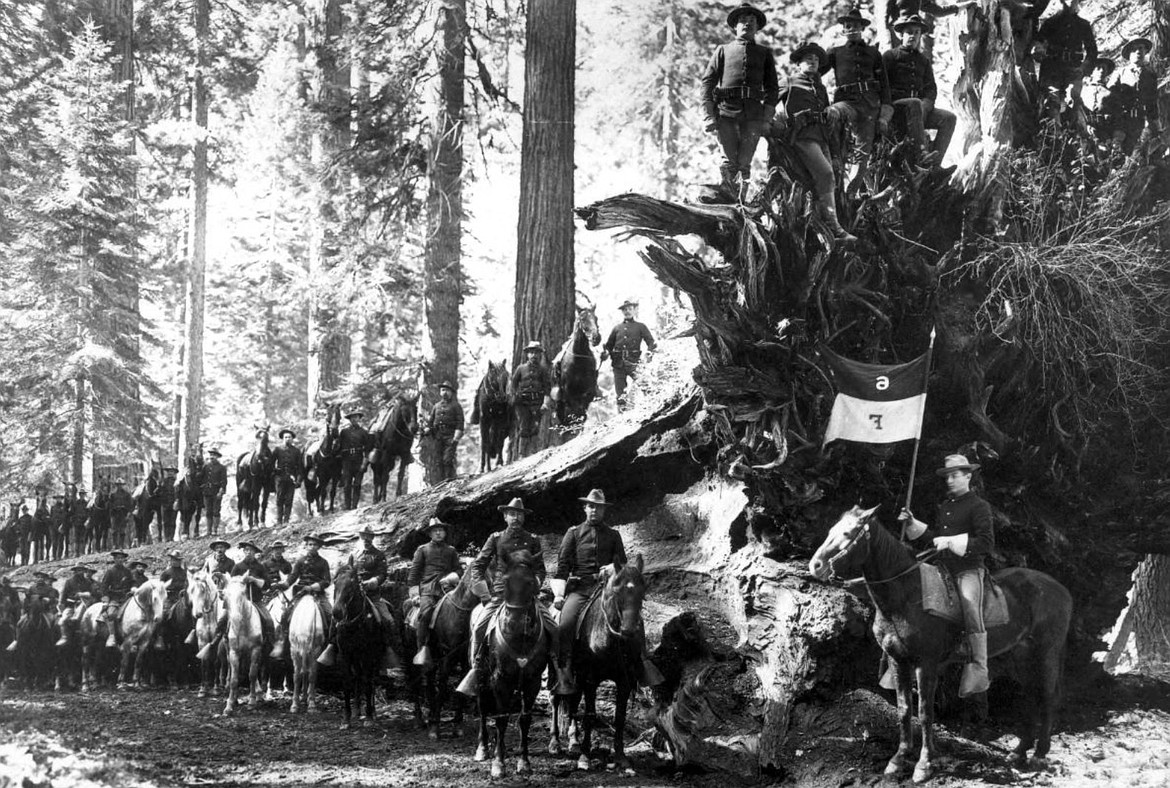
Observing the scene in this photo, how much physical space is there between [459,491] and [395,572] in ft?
3.85

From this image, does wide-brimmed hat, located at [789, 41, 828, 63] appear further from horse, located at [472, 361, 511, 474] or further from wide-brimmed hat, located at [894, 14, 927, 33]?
horse, located at [472, 361, 511, 474]

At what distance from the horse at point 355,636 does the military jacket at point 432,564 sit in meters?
0.59

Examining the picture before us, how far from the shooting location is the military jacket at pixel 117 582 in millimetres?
13750

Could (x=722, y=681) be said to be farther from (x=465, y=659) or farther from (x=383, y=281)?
(x=383, y=281)

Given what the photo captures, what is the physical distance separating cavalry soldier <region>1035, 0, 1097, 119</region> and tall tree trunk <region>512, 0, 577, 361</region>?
5.64 meters

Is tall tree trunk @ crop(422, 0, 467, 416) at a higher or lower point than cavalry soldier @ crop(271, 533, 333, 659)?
higher

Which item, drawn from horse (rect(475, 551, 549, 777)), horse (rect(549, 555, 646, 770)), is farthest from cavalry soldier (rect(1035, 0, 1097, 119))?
horse (rect(475, 551, 549, 777))

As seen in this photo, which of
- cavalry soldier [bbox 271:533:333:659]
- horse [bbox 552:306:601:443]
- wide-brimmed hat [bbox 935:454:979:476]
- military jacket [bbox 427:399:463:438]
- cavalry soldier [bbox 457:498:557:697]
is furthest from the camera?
military jacket [bbox 427:399:463:438]

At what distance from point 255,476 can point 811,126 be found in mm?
11233

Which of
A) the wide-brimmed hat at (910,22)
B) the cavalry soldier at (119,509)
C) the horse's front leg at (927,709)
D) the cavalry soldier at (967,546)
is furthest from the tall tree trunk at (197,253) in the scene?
the horse's front leg at (927,709)

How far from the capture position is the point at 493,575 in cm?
966

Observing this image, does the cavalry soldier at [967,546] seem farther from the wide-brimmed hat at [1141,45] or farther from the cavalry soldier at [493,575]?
the wide-brimmed hat at [1141,45]

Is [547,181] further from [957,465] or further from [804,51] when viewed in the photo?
[957,465]

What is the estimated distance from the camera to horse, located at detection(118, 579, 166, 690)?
1272 centimetres
